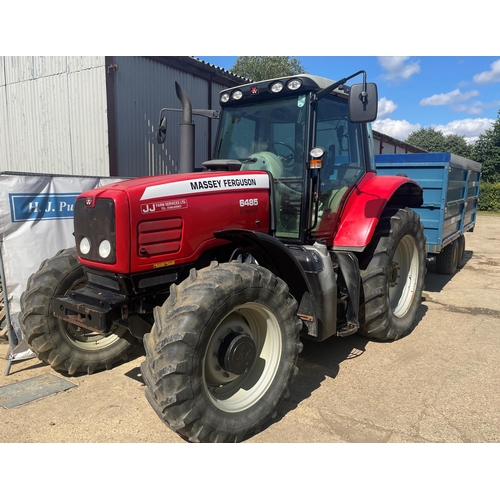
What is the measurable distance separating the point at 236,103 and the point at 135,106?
4022 millimetres

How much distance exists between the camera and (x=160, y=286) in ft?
10.1

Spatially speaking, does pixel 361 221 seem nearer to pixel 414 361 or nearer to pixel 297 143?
pixel 297 143

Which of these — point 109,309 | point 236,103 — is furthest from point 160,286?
point 236,103

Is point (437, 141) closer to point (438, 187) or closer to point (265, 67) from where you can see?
point (265, 67)

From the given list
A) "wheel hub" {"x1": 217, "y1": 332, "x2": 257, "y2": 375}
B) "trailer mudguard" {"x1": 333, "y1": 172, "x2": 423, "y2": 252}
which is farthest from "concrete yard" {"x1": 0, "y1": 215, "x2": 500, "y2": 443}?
"trailer mudguard" {"x1": 333, "y1": 172, "x2": 423, "y2": 252}

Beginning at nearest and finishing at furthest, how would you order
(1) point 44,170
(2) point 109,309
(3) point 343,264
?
(2) point 109,309, (3) point 343,264, (1) point 44,170

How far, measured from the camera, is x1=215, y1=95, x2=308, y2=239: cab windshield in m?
3.75

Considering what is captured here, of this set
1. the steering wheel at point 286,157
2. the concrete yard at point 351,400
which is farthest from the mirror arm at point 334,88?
the concrete yard at point 351,400

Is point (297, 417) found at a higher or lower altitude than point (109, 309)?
lower

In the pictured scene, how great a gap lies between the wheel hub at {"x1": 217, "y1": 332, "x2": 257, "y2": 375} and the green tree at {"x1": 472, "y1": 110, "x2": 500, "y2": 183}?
3555 cm

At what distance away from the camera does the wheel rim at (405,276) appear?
16.4 feet

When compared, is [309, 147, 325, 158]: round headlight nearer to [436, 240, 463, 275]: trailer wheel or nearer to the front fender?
the front fender

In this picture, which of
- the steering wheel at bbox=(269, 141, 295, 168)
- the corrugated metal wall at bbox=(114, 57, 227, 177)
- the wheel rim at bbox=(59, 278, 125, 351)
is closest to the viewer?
the wheel rim at bbox=(59, 278, 125, 351)

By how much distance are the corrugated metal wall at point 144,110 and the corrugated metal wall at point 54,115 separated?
313mm
